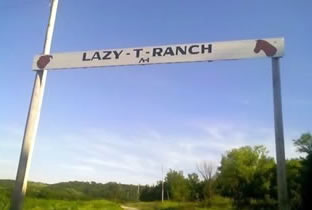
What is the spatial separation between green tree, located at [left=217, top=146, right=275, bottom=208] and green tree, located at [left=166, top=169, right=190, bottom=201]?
10550 mm

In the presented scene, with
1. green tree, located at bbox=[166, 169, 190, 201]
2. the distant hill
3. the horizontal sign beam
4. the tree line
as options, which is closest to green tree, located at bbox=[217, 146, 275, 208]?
the tree line

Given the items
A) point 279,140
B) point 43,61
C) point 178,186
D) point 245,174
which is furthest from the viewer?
point 178,186

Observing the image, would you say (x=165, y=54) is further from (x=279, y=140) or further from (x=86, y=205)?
(x=86, y=205)

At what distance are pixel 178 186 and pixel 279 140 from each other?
2352 inches

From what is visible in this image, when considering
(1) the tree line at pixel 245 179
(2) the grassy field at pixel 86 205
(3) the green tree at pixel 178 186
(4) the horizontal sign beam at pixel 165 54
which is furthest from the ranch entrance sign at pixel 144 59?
(3) the green tree at pixel 178 186

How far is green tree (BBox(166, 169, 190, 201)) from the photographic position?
197 feet

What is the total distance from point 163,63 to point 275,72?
184 cm

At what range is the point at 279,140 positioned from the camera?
454 cm

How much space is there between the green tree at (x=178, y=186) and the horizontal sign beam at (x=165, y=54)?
5645 cm

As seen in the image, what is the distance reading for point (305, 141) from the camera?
1335 inches

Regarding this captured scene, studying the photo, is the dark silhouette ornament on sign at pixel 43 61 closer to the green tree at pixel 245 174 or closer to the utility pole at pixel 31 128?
the utility pole at pixel 31 128

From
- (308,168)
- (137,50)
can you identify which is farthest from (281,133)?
(308,168)

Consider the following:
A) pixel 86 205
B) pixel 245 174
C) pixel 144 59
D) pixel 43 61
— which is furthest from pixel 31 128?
pixel 245 174

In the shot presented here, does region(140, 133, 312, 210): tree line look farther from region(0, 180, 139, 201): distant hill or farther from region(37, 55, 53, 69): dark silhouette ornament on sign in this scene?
region(37, 55, 53, 69): dark silhouette ornament on sign
